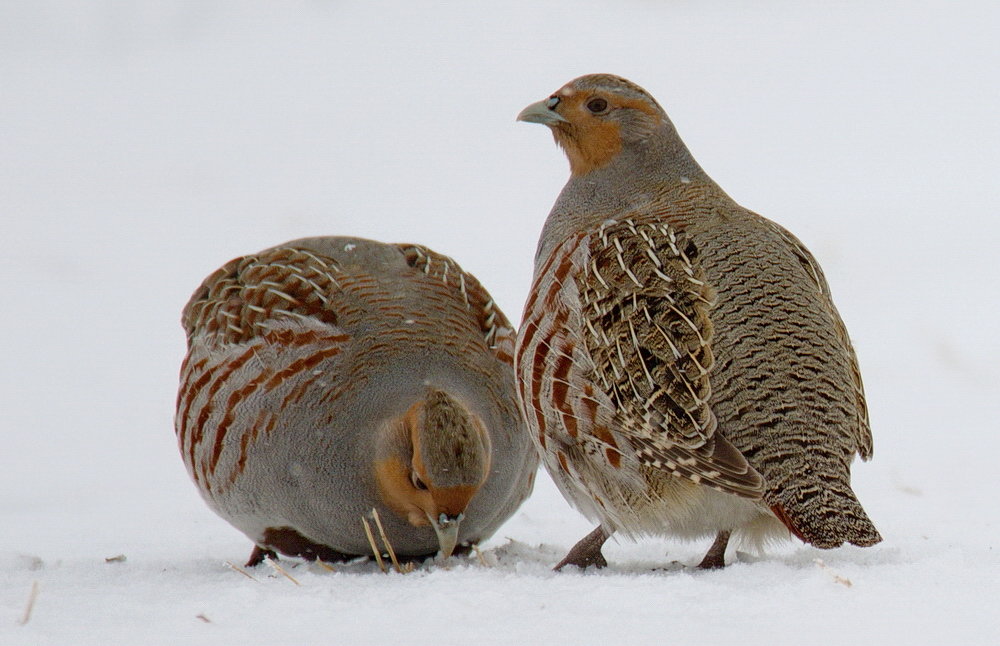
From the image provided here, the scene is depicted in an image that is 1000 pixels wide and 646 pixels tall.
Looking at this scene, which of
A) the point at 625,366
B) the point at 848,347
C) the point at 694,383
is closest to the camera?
the point at 694,383

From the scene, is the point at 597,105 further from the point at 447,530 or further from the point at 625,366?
the point at 447,530

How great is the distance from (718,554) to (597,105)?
182cm

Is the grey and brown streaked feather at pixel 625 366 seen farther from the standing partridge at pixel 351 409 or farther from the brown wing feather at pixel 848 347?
the brown wing feather at pixel 848 347

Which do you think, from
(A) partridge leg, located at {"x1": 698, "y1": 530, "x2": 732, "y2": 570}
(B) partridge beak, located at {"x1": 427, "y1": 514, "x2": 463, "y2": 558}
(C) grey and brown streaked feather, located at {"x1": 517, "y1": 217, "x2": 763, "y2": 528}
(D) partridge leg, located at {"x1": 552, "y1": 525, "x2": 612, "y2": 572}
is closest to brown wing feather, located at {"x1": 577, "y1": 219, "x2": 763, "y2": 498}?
(C) grey and brown streaked feather, located at {"x1": 517, "y1": 217, "x2": 763, "y2": 528}

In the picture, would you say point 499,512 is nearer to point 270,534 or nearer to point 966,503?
point 270,534

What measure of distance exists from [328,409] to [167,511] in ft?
6.74


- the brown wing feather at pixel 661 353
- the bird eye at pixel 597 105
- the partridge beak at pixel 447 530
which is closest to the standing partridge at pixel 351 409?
the partridge beak at pixel 447 530

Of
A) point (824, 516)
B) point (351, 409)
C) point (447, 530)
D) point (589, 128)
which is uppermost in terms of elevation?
point (589, 128)

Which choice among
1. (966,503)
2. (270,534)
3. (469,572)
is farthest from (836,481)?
(966,503)

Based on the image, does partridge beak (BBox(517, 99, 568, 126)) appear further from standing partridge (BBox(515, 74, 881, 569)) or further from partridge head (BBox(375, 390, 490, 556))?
partridge head (BBox(375, 390, 490, 556))

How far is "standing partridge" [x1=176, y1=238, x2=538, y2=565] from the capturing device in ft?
12.6

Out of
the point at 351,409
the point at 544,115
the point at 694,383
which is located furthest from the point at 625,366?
the point at 544,115

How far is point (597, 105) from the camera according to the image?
4.70 metres

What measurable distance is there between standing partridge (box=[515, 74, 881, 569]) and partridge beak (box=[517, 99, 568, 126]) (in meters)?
0.62
